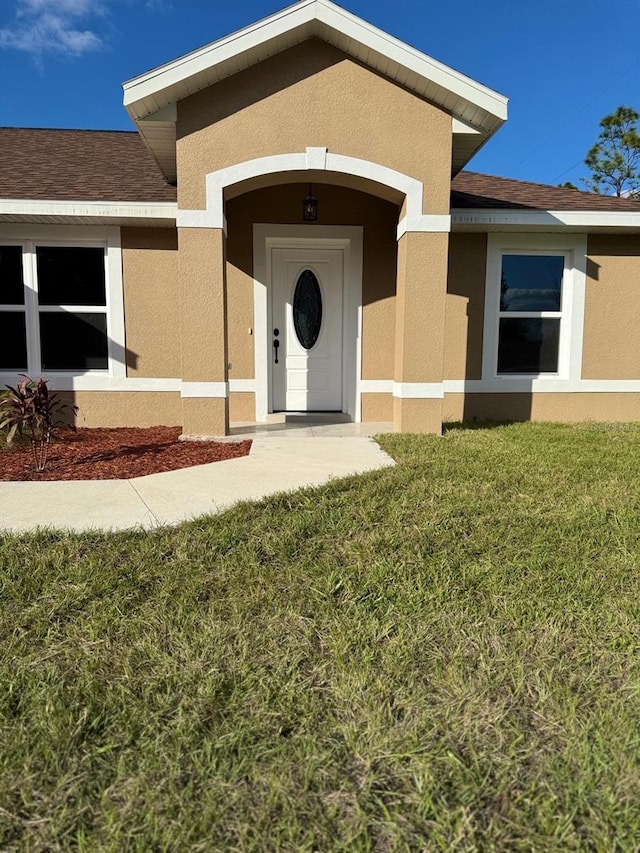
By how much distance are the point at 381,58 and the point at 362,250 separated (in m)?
2.48

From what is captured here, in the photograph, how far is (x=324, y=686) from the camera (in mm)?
2191

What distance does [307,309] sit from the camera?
336 inches

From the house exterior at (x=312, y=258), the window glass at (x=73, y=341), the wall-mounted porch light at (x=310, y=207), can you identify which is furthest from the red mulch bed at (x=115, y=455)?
the wall-mounted porch light at (x=310, y=207)

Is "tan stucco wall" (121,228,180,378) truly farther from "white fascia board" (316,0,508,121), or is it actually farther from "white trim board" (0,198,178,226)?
"white fascia board" (316,0,508,121)

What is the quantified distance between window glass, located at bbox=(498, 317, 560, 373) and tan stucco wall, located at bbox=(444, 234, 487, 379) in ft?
1.53

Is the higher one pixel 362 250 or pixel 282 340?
pixel 362 250

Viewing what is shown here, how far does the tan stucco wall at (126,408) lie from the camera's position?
26.2 ft

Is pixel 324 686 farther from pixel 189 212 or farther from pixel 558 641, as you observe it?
pixel 189 212

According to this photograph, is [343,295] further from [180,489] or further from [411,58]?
[180,489]

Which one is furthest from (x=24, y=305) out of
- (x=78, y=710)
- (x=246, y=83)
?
(x=78, y=710)

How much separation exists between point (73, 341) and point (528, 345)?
7.02 meters

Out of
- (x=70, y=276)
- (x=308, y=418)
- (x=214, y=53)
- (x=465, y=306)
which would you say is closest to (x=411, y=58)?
(x=214, y=53)

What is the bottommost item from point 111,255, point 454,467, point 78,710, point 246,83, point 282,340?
point 78,710

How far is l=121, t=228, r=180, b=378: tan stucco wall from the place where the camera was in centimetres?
780
